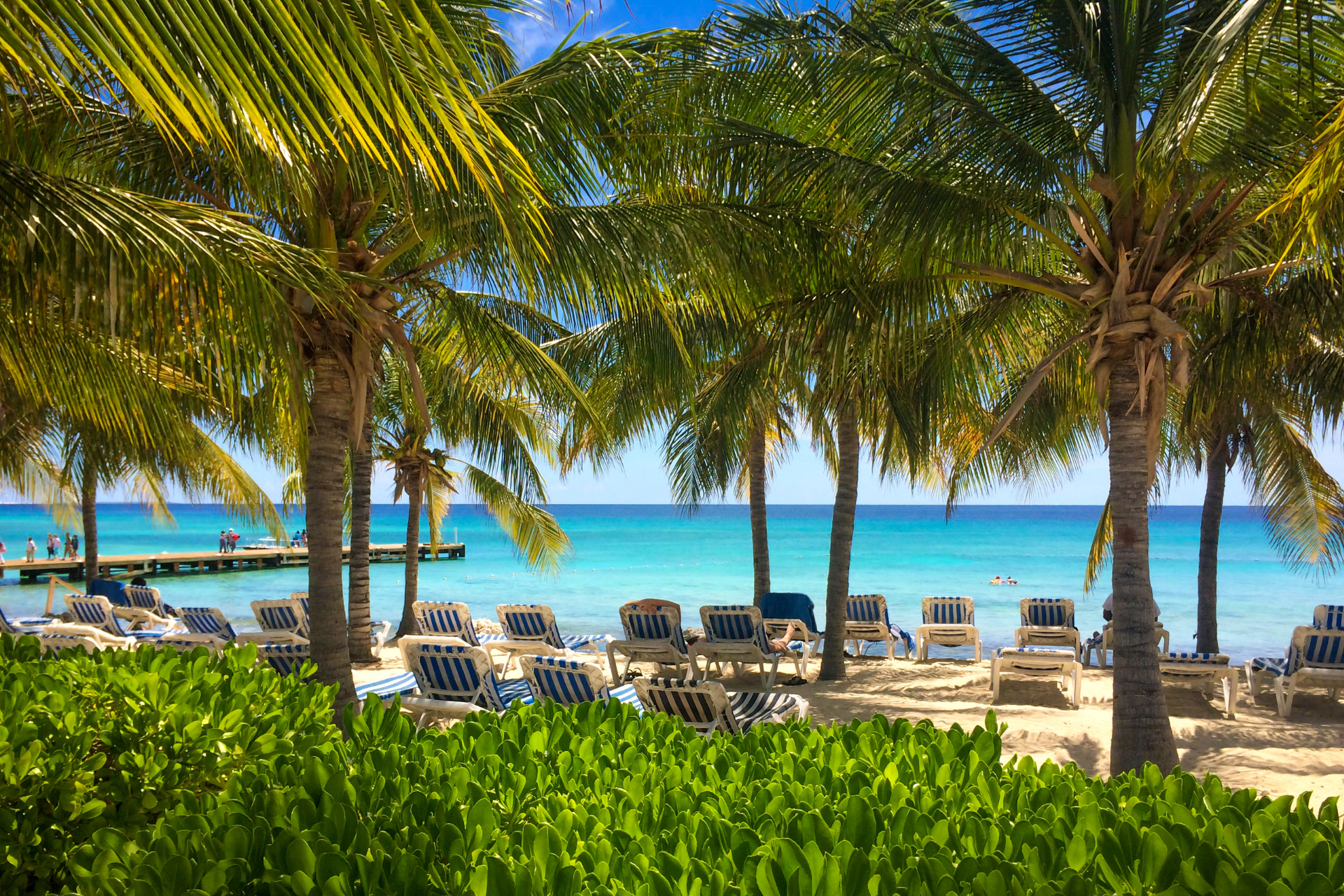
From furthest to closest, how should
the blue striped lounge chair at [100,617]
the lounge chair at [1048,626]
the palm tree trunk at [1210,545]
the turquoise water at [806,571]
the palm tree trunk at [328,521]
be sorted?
the turquoise water at [806,571], the palm tree trunk at [1210,545], the lounge chair at [1048,626], the blue striped lounge chair at [100,617], the palm tree trunk at [328,521]

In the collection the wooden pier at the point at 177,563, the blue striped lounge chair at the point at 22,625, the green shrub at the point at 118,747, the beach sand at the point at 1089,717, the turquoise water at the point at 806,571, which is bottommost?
the turquoise water at the point at 806,571

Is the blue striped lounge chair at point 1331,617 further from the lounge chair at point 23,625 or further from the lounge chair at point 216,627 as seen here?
the lounge chair at point 23,625

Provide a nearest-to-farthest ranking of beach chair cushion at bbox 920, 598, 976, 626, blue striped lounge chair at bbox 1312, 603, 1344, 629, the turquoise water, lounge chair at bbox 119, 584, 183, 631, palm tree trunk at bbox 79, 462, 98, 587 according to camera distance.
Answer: blue striped lounge chair at bbox 1312, 603, 1344, 629
lounge chair at bbox 119, 584, 183, 631
beach chair cushion at bbox 920, 598, 976, 626
palm tree trunk at bbox 79, 462, 98, 587
the turquoise water

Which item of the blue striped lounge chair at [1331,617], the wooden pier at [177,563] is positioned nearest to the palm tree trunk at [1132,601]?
the blue striped lounge chair at [1331,617]

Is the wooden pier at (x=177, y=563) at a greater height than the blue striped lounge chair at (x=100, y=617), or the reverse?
the blue striped lounge chair at (x=100, y=617)

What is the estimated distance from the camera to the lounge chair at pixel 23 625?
1149 centimetres

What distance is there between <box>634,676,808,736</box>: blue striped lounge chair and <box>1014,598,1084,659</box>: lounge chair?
621 cm

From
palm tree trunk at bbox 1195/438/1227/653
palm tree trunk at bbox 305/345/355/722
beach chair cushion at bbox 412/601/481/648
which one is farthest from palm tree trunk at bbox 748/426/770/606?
palm tree trunk at bbox 305/345/355/722

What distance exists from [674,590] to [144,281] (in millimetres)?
33788

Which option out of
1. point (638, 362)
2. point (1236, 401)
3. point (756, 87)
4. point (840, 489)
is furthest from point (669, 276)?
point (1236, 401)

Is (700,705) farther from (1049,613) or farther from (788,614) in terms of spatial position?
(1049,613)

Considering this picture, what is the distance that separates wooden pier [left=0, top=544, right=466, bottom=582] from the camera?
103ft

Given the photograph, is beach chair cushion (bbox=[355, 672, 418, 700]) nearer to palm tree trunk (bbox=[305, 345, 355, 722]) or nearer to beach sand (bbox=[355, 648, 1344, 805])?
beach sand (bbox=[355, 648, 1344, 805])

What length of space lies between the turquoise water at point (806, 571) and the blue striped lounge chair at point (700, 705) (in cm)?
1661
